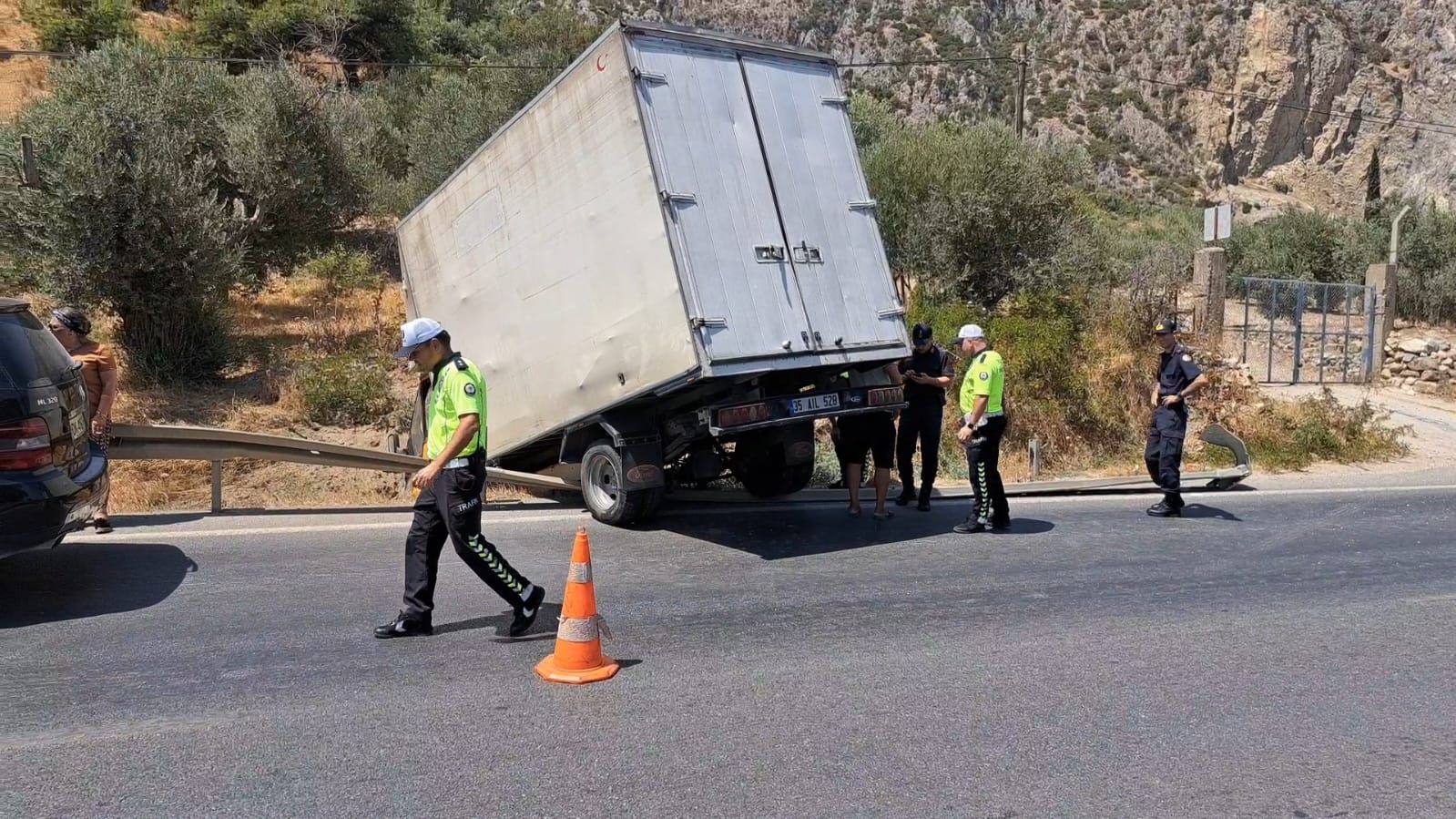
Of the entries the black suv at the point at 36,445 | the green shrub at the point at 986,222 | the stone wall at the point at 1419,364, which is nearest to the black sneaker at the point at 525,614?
the black suv at the point at 36,445

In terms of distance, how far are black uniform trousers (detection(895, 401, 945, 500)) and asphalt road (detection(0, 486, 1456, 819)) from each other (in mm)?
1530

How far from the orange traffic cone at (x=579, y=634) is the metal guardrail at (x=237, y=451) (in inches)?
139

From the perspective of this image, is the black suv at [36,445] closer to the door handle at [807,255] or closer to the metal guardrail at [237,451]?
the metal guardrail at [237,451]

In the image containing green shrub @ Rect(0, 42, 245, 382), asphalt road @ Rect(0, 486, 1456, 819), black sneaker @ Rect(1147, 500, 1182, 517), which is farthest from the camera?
green shrub @ Rect(0, 42, 245, 382)

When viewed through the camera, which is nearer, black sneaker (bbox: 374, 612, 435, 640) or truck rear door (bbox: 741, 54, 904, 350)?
black sneaker (bbox: 374, 612, 435, 640)

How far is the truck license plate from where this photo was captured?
7805mm

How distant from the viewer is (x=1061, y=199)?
57.2 feet

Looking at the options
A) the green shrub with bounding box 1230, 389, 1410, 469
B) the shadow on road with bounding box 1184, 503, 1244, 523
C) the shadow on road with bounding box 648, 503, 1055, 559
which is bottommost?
the green shrub with bounding box 1230, 389, 1410, 469

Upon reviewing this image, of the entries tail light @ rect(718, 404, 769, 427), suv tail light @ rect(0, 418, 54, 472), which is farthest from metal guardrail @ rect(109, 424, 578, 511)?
suv tail light @ rect(0, 418, 54, 472)

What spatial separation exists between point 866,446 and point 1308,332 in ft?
49.3

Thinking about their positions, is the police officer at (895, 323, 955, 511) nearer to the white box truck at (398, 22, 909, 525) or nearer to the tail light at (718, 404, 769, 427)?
the white box truck at (398, 22, 909, 525)

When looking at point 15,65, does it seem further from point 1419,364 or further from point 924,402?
point 1419,364

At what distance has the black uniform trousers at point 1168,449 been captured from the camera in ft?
28.9

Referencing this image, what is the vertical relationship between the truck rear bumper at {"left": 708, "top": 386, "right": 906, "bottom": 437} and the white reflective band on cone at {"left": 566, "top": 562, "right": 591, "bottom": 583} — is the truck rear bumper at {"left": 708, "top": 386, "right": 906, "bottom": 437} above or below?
above
